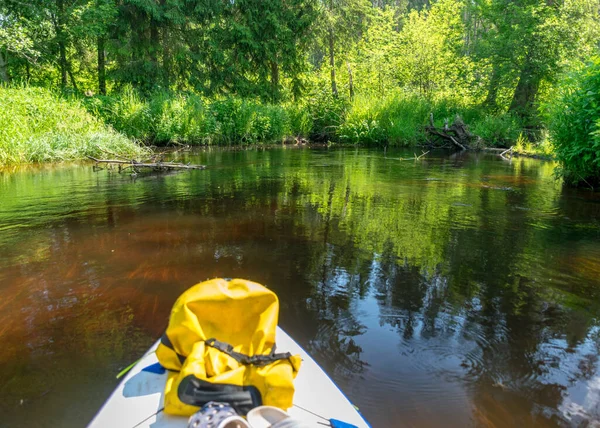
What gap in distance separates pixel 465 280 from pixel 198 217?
4058 mm

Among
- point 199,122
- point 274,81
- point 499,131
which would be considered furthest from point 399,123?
point 274,81

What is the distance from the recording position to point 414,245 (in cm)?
555

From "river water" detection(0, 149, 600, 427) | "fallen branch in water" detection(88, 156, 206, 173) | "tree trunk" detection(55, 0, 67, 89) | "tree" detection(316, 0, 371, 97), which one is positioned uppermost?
"tree" detection(316, 0, 371, 97)

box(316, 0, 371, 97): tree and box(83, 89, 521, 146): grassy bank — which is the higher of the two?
box(316, 0, 371, 97): tree

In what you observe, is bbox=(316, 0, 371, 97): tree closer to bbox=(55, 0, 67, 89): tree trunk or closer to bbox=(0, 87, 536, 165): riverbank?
bbox=(0, 87, 536, 165): riverbank

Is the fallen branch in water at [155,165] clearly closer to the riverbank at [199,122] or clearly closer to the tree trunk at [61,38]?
the riverbank at [199,122]

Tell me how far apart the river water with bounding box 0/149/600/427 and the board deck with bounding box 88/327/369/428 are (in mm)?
476

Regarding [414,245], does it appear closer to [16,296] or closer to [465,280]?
[465,280]

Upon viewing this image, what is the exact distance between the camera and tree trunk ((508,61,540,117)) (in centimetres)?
2028

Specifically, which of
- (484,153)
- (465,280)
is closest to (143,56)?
(484,153)

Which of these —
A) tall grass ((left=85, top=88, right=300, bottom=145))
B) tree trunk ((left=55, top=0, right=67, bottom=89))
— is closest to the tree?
tall grass ((left=85, top=88, right=300, bottom=145))

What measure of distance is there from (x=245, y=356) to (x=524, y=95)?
76.5ft

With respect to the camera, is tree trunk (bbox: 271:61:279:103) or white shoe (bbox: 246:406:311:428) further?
tree trunk (bbox: 271:61:279:103)

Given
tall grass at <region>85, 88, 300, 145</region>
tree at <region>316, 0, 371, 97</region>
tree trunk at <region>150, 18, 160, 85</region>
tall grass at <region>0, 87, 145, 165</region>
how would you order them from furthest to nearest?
tree at <region>316, 0, 371, 97</region>
tree trunk at <region>150, 18, 160, 85</region>
tall grass at <region>85, 88, 300, 145</region>
tall grass at <region>0, 87, 145, 165</region>
